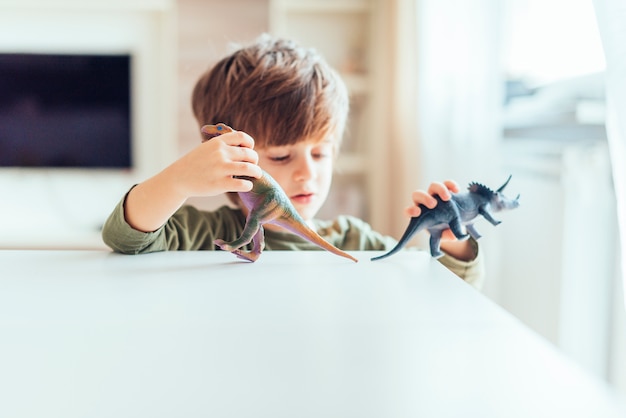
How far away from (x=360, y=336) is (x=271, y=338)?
0.16 feet

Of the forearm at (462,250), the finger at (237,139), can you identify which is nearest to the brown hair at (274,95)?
the forearm at (462,250)

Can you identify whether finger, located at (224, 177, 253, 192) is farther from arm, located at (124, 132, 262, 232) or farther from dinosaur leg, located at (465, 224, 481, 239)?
dinosaur leg, located at (465, 224, 481, 239)

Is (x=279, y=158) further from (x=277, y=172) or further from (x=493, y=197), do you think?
(x=493, y=197)

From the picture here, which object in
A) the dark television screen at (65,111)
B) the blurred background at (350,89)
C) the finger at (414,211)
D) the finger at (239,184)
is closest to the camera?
the finger at (239,184)

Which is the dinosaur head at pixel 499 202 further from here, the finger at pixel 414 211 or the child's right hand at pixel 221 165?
the child's right hand at pixel 221 165

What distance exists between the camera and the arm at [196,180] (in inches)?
23.5

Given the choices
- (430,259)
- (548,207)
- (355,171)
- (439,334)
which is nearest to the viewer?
(439,334)

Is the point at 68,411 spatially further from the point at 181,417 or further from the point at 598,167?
the point at 598,167

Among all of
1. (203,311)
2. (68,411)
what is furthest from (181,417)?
(203,311)

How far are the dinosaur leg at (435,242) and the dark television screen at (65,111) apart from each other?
263 centimetres

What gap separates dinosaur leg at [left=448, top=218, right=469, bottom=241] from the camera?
0.64 m

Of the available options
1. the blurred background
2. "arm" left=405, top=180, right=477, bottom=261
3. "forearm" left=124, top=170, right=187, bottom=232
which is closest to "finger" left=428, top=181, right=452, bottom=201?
"arm" left=405, top=180, right=477, bottom=261

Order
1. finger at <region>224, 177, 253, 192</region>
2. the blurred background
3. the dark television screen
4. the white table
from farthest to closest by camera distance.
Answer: the dark television screen < the blurred background < finger at <region>224, 177, 253, 192</region> < the white table

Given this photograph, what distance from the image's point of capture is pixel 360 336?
0.36 meters
